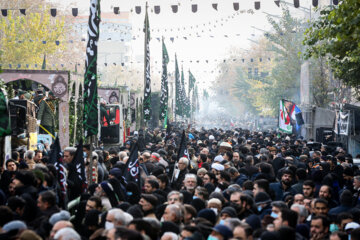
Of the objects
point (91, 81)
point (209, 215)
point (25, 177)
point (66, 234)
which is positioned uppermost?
point (91, 81)

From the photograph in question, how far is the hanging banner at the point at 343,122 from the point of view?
76.1ft

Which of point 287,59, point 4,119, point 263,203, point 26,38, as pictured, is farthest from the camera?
→ point 287,59

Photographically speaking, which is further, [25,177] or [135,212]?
[25,177]

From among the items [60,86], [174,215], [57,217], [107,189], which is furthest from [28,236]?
[60,86]

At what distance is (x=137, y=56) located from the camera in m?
178

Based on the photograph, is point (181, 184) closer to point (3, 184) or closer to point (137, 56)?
point (3, 184)

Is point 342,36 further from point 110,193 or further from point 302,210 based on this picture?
point 110,193

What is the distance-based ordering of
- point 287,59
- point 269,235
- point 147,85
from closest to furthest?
point 269,235
point 147,85
point 287,59

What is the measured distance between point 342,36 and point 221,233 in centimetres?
841

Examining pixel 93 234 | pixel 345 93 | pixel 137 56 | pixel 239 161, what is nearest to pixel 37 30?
pixel 345 93

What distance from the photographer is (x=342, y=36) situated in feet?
46.1

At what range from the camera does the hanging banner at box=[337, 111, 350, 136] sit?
2320 centimetres

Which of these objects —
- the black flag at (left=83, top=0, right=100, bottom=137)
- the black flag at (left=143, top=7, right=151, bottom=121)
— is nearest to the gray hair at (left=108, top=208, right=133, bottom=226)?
the black flag at (left=83, top=0, right=100, bottom=137)

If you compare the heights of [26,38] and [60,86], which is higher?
[26,38]
